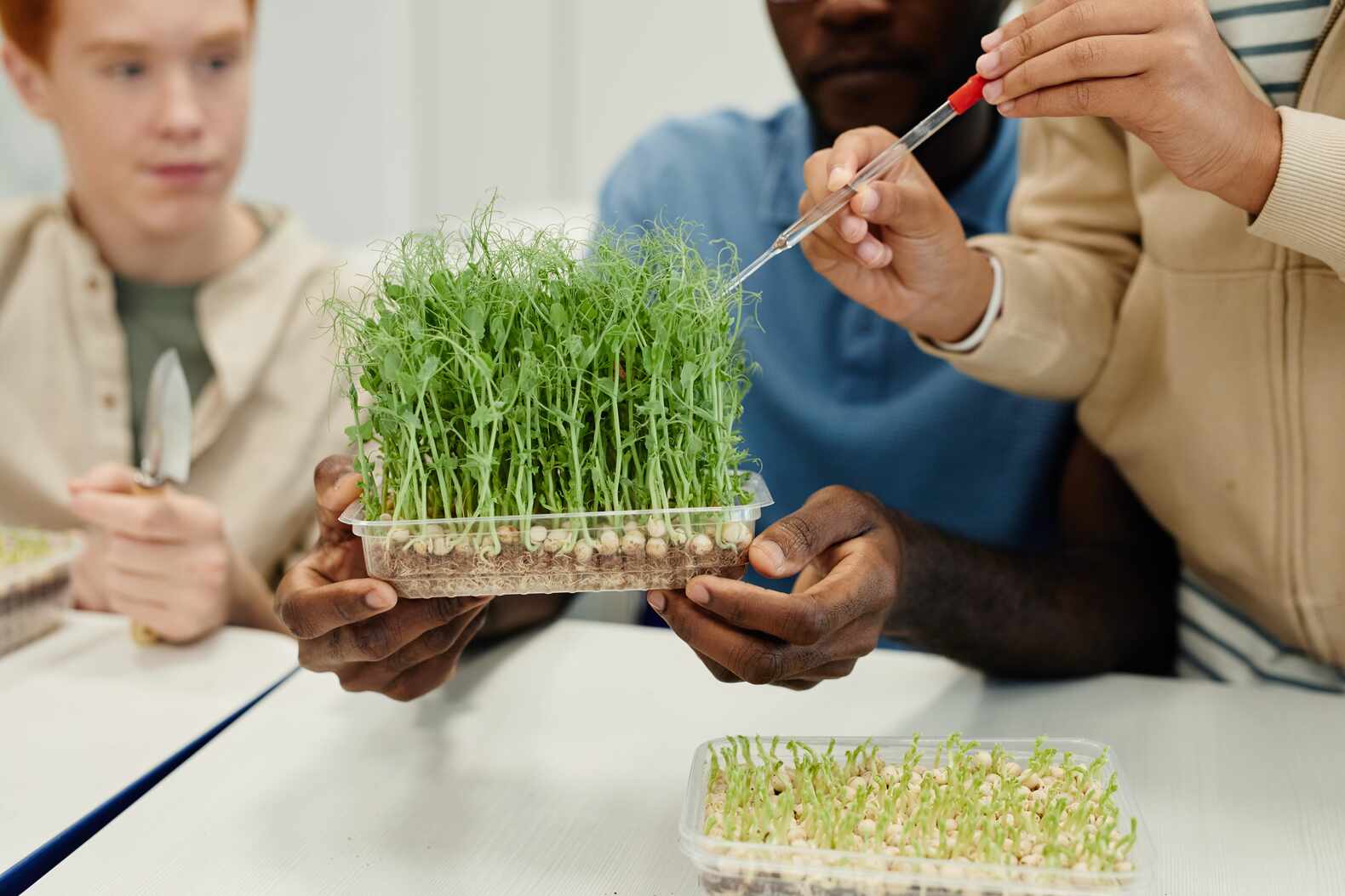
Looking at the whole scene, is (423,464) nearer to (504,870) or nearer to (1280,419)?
(504,870)

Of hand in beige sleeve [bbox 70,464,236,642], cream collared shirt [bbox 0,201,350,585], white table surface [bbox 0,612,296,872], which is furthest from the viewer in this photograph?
cream collared shirt [bbox 0,201,350,585]

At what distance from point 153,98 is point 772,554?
1.36 metres

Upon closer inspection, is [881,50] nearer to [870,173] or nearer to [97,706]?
[870,173]

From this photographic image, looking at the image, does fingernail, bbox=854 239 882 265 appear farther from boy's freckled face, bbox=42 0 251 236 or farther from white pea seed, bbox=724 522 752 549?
boy's freckled face, bbox=42 0 251 236

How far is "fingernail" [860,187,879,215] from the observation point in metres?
1.00

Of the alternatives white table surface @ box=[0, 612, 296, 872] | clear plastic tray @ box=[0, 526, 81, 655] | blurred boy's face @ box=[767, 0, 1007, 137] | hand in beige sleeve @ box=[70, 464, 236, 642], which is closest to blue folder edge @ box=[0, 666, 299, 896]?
white table surface @ box=[0, 612, 296, 872]

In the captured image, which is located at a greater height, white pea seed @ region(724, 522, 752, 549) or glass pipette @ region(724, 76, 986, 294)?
glass pipette @ region(724, 76, 986, 294)

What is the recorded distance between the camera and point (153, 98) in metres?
1.61

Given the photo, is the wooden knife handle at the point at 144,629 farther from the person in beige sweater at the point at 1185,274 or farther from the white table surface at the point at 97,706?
the person in beige sweater at the point at 1185,274

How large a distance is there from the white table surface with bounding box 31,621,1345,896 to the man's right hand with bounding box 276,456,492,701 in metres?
0.11

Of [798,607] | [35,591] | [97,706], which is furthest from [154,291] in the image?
[798,607]

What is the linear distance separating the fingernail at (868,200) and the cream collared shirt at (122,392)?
3.28ft

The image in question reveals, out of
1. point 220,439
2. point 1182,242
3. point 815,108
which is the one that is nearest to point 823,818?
point 1182,242

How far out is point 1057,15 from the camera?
0.85 metres
